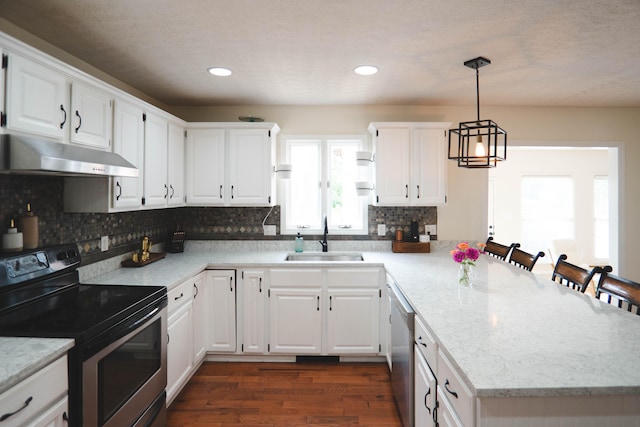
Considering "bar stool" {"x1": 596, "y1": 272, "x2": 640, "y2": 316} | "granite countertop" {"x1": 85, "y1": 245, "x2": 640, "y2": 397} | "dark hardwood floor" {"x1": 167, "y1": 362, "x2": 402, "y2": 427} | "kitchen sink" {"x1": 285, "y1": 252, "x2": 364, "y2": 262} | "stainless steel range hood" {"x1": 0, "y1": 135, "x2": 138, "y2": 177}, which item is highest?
"stainless steel range hood" {"x1": 0, "y1": 135, "x2": 138, "y2": 177}

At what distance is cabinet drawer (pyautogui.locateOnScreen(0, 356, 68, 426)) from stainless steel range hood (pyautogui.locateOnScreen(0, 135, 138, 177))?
0.82 metres

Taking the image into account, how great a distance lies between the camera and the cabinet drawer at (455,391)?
113cm

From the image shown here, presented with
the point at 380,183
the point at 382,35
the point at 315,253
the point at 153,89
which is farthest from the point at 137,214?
the point at 382,35

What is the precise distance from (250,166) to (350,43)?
1592 millimetres

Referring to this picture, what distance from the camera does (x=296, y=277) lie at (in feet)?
9.85

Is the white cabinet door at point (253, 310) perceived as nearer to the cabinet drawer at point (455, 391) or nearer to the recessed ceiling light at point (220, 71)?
the recessed ceiling light at point (220, 71)

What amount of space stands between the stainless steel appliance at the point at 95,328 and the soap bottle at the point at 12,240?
7cm

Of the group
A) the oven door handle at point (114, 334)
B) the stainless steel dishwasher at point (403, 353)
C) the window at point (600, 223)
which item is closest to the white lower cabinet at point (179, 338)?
the oven door handle at point (114, 334)

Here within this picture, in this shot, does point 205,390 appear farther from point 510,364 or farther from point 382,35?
point 382,35

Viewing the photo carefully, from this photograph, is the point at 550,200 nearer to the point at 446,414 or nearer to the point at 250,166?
the point at 250,166

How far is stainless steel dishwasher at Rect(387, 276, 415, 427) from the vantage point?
74.4 inches

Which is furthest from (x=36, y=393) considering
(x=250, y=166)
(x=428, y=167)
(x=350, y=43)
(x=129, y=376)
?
(x=428, y=167)

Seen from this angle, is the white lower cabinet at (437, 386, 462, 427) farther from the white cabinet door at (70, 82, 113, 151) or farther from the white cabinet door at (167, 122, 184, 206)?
the white cabinet door at (167, 122, 184, 206)

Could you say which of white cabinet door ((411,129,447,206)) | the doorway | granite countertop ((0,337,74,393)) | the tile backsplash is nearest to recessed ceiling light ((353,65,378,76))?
white cabinet door ((411,129,447,206))
